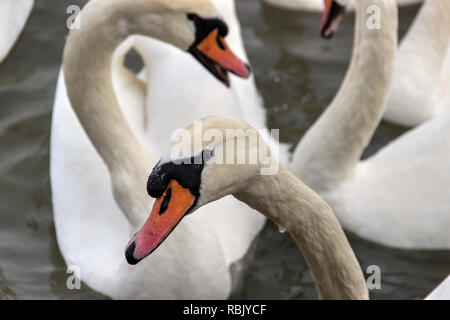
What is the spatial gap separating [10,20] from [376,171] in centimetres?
279

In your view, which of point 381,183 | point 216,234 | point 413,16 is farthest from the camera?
point 413,16

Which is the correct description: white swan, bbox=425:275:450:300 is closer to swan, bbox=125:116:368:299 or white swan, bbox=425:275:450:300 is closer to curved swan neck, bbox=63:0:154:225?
swan, bbox=125:116:368:299

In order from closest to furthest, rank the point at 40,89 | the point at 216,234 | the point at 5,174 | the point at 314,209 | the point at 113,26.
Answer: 1. the point at 314,209
2. the point at 113,26
3. the point at 216,234
4. the point at 5,174
5. the point at 40,89

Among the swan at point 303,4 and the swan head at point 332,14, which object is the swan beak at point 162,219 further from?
the swan at point 303,4

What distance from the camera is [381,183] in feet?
19.5

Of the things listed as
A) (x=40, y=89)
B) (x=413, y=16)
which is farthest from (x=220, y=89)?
(x=413, y=16)

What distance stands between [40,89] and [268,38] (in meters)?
1.73

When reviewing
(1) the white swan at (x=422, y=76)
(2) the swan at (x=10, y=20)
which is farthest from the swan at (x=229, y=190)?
(2) the swan at (x=10, y=20)

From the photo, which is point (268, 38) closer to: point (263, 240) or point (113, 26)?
point (263, 240)

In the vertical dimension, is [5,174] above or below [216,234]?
below

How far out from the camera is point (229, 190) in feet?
12.4

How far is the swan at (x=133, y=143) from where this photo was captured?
4.90 m

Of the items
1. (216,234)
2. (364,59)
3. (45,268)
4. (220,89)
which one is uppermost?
(364,59)

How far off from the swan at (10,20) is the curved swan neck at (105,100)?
2.14 metres
